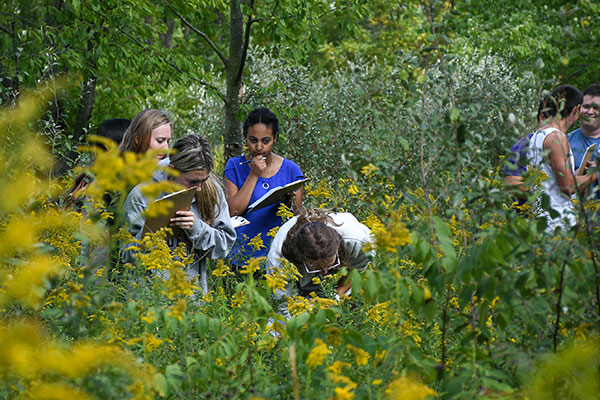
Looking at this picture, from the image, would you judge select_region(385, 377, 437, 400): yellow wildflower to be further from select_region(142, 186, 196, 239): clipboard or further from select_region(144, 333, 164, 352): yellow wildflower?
select_region(142, 186, 196, 239): clipboard

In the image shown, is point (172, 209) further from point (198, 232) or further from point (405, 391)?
point (405, 391)

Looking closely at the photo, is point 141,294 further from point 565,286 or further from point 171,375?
point 565,286

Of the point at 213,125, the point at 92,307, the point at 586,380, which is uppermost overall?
the point at 586,380

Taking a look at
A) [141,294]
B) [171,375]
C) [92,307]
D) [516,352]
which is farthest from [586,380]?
[141,294]

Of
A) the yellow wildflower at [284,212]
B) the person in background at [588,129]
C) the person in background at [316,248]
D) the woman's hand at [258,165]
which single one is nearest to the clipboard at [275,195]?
the yellow wildflower at [284,212]

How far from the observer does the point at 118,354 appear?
220 cm

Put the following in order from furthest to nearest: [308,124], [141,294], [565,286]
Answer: [308,124] → [141,294] → [565,286]

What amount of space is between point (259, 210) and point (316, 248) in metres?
1.40

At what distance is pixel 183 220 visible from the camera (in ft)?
13.6

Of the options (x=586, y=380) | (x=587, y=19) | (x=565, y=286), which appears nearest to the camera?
(x=586, y=380)

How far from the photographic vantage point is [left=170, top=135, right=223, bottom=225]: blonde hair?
4.27 meters

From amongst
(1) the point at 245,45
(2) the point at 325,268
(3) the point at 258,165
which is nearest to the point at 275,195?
(3) the point at 258,165

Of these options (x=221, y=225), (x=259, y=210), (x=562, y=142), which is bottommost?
(x=259, y=210)

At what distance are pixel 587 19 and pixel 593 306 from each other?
1442 centimetres
